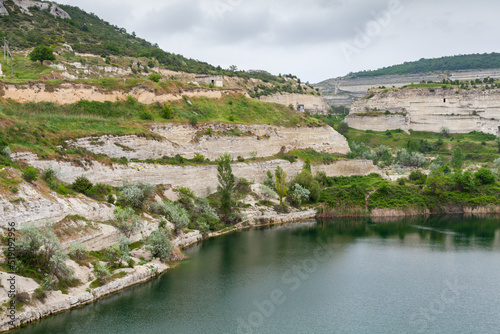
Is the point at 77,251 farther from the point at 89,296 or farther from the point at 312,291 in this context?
the point at 312,291

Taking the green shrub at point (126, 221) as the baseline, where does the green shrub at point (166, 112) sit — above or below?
above

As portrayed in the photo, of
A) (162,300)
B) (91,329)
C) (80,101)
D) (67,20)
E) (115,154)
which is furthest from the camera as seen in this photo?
(67,20)

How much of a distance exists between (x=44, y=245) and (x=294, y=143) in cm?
3876

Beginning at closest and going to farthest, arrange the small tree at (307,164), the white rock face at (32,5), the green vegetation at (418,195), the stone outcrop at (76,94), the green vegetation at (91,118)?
the green vegetation at (91,118) < the stone outcrop at (76,94) < the green vegetation at (418,195) < the small tree at (307,164) < the white rock face at (32,5)

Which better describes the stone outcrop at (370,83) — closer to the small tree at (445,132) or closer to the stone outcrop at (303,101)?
the stone outcrop at (303,101)

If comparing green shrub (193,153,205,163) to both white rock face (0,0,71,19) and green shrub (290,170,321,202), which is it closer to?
green shrub (290,170,321,202)

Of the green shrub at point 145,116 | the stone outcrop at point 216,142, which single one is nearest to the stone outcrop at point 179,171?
the stone outcrop at point 216,142

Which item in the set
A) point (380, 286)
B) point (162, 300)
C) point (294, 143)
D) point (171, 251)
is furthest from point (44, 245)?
point (294, 143)

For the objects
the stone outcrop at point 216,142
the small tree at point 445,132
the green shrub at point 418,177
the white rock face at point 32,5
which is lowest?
the green shrub at point 418,177

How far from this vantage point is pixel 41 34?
198ft

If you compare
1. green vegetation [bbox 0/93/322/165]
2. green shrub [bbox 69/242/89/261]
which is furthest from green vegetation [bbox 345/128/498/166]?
green shrub [bbox 69/242/89/261]

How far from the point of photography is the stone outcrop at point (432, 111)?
79.4 m

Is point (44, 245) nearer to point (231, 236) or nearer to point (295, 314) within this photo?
point (295, 314)

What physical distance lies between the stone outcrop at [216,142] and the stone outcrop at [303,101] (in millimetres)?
22175
